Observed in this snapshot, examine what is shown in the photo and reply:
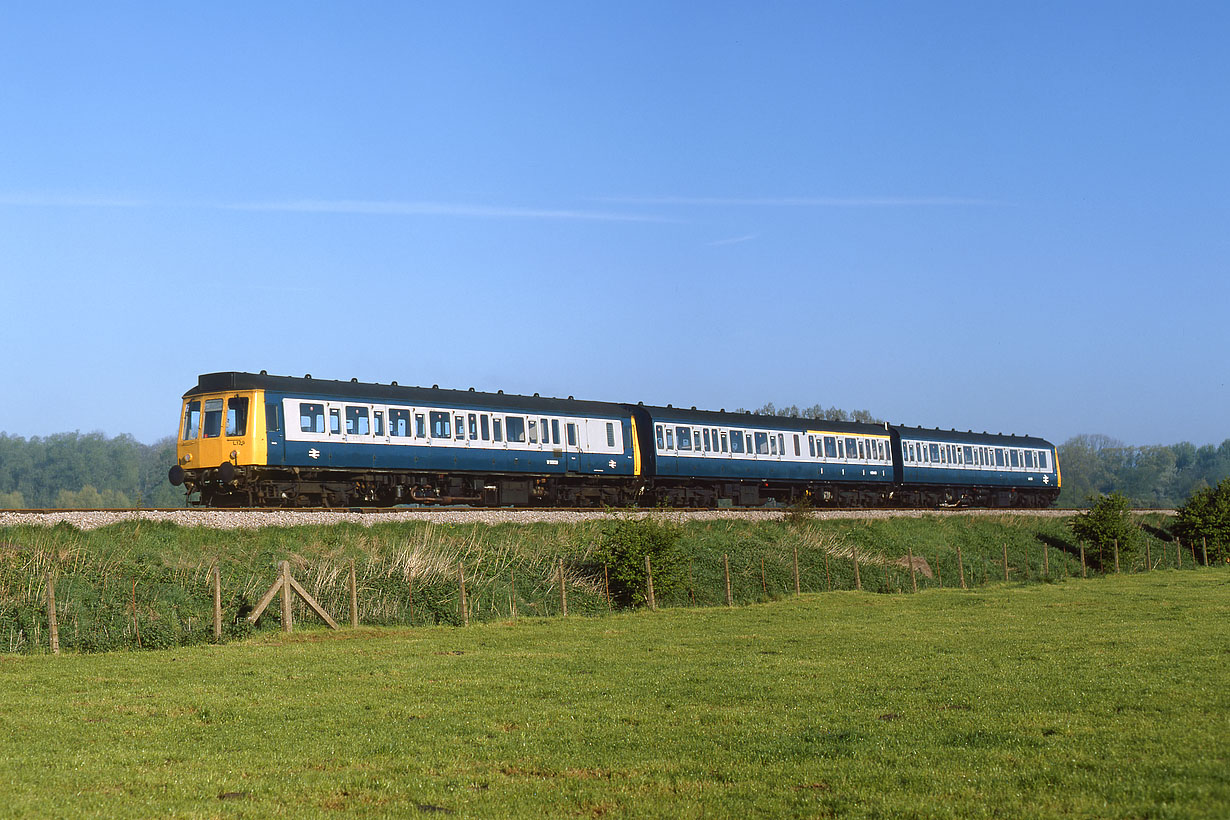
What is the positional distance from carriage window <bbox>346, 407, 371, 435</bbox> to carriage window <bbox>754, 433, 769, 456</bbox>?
23.2 m

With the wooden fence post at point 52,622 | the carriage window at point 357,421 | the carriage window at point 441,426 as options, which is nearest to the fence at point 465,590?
the wooden fence post at point 52,622

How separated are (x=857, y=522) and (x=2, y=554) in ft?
116

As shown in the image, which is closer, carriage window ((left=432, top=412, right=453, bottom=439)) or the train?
the train

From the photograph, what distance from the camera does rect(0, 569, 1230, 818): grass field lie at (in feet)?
35.0

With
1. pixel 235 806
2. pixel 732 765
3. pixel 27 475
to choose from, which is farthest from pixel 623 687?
pixel 27 475

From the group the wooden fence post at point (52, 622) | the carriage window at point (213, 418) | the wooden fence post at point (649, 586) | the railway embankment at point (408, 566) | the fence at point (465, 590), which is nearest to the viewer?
the wooden fence post at point (52, 622)

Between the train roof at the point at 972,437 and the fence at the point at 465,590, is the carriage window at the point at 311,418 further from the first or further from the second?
the train roof at the point at 972,437

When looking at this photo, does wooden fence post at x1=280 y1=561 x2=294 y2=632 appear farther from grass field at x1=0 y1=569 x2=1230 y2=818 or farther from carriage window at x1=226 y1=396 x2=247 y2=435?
carriage window at x1=226 y1=396 x2=247 y2=435

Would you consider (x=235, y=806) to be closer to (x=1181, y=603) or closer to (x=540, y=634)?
(x=540, y=634)

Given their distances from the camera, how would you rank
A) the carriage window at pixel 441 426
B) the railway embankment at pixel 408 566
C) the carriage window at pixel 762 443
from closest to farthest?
1. the railway embankment at pixel 408 566
2. the carriage window at pixel 441 426
3. the carriage window at pixel 762 443

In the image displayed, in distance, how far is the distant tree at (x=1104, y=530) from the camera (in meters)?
51.3

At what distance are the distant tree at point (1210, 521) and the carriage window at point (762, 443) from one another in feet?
70.7

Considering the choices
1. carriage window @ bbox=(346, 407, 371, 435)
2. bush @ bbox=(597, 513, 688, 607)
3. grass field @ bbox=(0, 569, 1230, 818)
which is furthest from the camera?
carriage window @ bbox=(346, 407, 371, 435)

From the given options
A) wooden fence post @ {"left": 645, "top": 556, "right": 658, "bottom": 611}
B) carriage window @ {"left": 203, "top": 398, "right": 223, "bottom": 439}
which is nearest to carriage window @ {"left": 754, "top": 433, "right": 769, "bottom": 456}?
wooden fence post @ {"left": 645, "top": 556, "right": 658, "bottom": 611}
